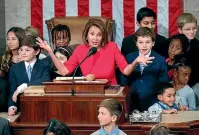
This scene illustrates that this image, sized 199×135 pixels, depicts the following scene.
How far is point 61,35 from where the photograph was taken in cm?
1038

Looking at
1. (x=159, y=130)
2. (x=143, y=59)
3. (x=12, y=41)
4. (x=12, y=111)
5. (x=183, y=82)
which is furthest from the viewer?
(x=12, y=41)

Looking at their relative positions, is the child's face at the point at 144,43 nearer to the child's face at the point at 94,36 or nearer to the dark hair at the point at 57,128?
the child's face at the point at 94,36

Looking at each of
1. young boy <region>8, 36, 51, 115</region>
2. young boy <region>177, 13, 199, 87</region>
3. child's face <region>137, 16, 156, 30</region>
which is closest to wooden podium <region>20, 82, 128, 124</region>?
young boy <region>8, 36, 51, 115</region>

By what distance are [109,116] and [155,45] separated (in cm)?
228

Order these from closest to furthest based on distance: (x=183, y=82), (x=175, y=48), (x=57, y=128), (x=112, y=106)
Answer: (x=57, y=128) → (x=112, y=106) → (x=183, y=82) → (x=175, y=48)

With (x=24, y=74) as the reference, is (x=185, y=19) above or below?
above

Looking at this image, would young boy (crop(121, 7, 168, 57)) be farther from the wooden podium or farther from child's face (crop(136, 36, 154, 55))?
the wooden podium

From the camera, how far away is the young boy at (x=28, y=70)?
363 inches

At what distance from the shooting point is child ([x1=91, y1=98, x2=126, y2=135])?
8.29 meters

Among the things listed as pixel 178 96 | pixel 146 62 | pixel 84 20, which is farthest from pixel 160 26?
pixel 146 62

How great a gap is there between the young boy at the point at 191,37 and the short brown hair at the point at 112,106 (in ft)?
6.36

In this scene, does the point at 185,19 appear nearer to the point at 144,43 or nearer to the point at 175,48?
the point at 175,48

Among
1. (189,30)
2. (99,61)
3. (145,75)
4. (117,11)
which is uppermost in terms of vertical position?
(117,11)

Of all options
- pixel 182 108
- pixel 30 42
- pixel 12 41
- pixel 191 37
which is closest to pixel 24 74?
pixel 30 42
